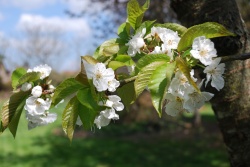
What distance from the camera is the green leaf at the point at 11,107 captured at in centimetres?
101

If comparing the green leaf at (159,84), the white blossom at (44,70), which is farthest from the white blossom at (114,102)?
the white blossom at (44,70)

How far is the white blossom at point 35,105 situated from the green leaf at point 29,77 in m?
0.05

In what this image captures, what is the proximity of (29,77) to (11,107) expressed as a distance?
0.31 ft

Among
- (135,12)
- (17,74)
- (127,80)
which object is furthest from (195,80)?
(17,74)

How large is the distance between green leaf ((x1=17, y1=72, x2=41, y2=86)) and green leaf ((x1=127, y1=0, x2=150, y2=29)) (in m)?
0.28

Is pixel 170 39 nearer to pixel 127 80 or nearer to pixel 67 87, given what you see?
pixel 127 80

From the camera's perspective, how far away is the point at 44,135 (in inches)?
363

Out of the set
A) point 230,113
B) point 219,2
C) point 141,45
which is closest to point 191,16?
point 219,2

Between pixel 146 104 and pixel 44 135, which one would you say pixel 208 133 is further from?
pixel 44 135

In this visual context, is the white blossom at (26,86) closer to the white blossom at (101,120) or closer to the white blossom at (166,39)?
the white blossom at (101,120)

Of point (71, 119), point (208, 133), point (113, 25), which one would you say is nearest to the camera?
point (71, 119)

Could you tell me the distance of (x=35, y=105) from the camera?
97 centimetres

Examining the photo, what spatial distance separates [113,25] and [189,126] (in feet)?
10.5

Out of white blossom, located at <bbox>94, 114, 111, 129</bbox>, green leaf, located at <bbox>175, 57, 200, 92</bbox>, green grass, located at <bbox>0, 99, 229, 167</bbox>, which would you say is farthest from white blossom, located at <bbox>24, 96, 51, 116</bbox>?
green grass, located at <bbox>0, 99, 229, 167</bbox>
